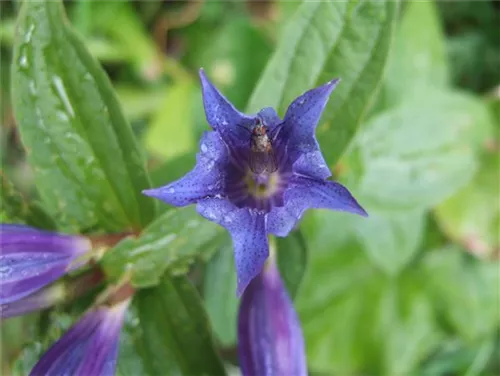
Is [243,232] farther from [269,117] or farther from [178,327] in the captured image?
[178,327]

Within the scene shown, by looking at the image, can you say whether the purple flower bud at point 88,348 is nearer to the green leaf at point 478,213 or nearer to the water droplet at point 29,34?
the water droplet at point 29,34

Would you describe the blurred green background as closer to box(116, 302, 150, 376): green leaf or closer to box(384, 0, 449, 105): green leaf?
box(384, 0, 449, 105): green leaf

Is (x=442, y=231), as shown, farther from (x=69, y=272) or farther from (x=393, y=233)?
(x=69, y=272)

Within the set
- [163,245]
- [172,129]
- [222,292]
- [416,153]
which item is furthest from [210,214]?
[172,129]

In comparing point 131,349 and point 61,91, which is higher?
point 61,91

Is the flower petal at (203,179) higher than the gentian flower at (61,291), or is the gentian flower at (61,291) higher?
the flower petal at (203,179)

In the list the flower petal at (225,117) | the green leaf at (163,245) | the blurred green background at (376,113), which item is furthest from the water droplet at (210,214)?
the blurred green background at (376,113)

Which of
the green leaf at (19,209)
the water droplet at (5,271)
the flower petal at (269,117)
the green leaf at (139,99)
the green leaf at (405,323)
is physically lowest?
the green leaf at (405,323)
